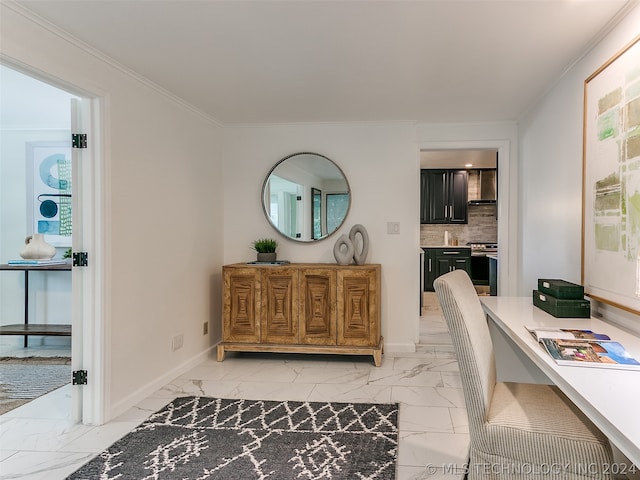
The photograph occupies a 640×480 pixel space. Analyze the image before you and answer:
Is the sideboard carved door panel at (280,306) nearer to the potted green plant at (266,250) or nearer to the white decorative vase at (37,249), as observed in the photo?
the potted green plant at (266,250)

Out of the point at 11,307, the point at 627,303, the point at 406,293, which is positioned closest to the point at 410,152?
the point at 406,293

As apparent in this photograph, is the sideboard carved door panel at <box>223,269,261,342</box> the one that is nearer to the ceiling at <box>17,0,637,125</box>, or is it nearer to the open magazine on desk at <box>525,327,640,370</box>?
the ceiling at <box>17,0,637,125</box>

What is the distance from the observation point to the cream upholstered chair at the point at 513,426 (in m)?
1.45

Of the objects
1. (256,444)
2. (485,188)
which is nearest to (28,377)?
(256,444)

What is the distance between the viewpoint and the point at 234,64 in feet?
9.38

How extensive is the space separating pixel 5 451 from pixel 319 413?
1.73m

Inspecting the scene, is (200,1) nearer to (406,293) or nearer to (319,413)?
(319,413)

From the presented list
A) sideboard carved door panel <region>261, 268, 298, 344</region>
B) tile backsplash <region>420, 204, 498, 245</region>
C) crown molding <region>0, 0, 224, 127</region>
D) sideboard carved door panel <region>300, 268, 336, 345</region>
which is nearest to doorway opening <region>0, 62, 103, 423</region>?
crown molding <region>0, 0, 224, 127</region>

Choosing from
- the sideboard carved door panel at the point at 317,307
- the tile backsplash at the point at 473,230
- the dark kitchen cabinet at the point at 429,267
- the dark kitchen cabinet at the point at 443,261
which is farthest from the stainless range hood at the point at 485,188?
the sideboard carved door panel at the point at 317,307

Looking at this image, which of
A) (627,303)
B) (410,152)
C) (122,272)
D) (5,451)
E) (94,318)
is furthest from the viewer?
(410,152)

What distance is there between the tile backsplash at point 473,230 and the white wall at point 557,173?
15.9 ft

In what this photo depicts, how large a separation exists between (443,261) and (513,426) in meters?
7.09

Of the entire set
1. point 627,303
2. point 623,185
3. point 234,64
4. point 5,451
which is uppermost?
point 234,64

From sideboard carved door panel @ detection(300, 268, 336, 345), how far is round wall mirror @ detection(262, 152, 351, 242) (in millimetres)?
601
